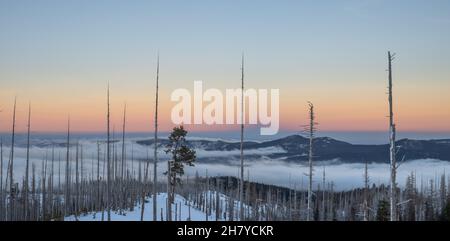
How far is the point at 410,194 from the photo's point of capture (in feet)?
280
